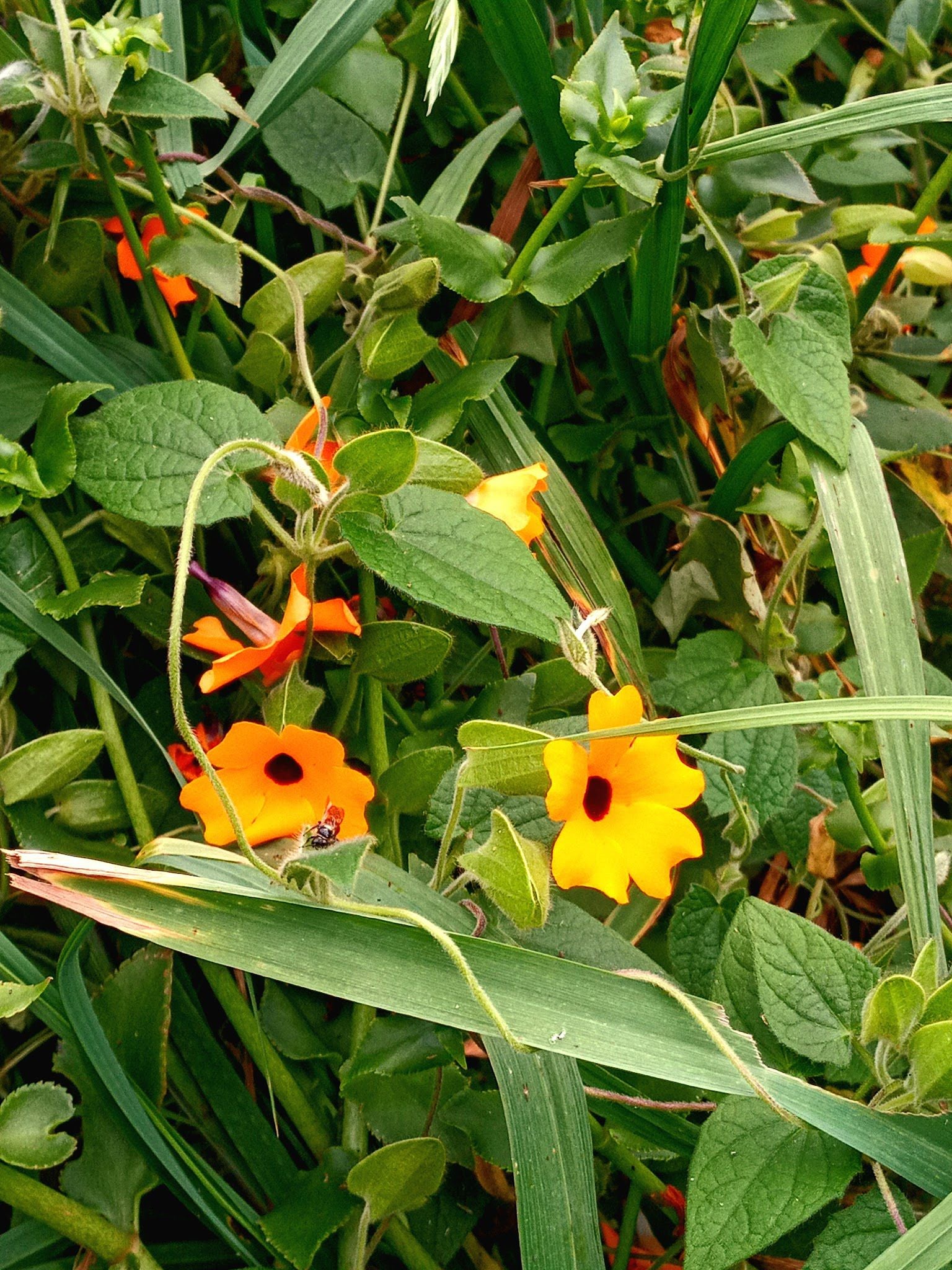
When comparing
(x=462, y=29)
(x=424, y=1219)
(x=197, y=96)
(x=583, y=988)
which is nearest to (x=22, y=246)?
(x=197, y=96)

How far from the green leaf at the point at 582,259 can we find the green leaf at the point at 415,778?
336 millimetres

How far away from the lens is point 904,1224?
2.12 ft

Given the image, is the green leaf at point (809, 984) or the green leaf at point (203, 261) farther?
the green leaf at point (203, 261)

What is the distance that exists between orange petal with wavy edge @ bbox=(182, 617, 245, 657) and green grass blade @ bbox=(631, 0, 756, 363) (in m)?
0.44

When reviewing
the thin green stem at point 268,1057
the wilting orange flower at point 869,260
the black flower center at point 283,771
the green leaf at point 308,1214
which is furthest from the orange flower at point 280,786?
the wilting orange flower at point 869,260

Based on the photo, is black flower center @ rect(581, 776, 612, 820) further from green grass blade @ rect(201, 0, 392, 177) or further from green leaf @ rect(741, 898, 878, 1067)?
green grass blade @ rect(201, 0, 392, 177)

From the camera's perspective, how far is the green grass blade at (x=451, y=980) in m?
0.61

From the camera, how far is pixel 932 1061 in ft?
2.00

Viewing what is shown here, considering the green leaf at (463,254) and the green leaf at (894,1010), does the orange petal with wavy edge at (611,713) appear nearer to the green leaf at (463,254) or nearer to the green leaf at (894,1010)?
the green leaf at (894,1010)

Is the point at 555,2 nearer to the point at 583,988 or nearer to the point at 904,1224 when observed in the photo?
the point at 583,988

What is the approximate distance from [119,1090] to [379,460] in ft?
1.38

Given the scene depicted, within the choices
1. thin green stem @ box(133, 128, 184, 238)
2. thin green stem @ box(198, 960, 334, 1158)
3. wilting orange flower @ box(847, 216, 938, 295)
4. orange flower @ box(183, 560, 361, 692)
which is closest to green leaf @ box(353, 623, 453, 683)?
orange flower @ box(183, 560, 361, 692)

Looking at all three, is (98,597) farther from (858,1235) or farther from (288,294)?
(858,1235)

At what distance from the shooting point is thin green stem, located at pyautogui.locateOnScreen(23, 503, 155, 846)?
745 millimetres
